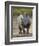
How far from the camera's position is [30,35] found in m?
1.64

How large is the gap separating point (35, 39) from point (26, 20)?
0.30 meters

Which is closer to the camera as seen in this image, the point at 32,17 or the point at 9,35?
the point at 9,35

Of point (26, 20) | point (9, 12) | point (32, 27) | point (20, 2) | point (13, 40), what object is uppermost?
point (20, 2)

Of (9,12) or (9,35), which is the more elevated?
(9,12)

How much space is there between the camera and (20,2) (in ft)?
5.22

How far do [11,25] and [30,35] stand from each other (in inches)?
12.3

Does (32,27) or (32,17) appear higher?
(32,17)

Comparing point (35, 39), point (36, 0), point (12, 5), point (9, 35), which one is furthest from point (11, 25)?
point (36, 0)

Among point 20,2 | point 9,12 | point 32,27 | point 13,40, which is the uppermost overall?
point 20,2

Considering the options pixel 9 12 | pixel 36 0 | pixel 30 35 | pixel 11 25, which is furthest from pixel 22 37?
pixel 36 0

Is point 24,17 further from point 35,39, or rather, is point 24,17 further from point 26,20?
point 35,39

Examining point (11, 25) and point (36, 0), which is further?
point (36, 0)
